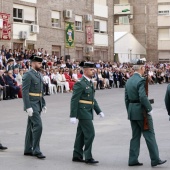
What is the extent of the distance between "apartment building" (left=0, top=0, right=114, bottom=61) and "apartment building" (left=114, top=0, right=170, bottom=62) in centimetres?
1437

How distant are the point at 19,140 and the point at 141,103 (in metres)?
4.33

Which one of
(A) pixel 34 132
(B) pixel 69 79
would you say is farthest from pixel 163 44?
(A) pixel 34 132

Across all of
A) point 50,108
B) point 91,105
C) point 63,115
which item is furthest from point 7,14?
point 91,105

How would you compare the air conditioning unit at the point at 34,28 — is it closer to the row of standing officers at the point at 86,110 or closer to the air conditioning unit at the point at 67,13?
the air conditioning unit at the point at 67,13

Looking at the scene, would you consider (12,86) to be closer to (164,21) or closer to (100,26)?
(100,26)

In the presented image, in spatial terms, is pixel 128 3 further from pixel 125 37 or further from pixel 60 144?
pixel 60 144

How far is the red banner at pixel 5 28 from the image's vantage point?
38.2 metres

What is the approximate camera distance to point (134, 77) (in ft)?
32.0

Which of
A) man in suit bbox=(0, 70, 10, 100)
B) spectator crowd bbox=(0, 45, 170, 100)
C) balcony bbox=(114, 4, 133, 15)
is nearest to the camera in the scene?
man in suit bbox=(0, 70, 10, 100)

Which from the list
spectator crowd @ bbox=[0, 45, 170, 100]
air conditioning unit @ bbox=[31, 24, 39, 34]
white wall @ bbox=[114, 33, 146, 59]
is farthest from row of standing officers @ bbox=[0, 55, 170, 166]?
white wall @ bbox=[114, 33, 146, 59]

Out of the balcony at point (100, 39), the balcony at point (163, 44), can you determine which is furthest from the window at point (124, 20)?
the balcony at point (100, 39)

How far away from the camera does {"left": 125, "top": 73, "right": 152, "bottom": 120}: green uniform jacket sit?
9.50 meters

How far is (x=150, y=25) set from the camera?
71.4 meters

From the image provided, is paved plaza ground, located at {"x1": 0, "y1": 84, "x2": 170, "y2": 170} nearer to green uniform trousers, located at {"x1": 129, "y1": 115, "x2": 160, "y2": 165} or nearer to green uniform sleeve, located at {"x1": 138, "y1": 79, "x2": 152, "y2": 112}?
green uniform trousers, located at {"x1": 129, "y1": 115, "x2": 160, "y2": 165}
